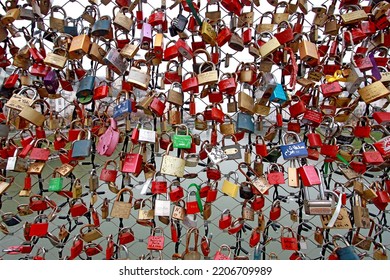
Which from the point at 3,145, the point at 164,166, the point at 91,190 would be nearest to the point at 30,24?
the point at 3,145

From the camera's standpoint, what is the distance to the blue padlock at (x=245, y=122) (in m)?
0.97

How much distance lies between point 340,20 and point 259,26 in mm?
296

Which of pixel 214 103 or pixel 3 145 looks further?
pixel 3 145

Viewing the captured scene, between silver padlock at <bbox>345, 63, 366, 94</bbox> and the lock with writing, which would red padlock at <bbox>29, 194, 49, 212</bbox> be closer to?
the lock with writing

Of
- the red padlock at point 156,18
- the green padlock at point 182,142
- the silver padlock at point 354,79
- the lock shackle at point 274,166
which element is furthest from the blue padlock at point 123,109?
the silver padlock at point 354,79

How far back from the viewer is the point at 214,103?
1027 millimetres

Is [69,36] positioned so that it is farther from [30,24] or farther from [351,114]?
[351,114]

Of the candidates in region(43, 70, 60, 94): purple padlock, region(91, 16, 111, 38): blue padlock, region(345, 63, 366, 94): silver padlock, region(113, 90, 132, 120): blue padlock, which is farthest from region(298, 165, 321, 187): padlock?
region(43, 70, 60, 94): purple padlock

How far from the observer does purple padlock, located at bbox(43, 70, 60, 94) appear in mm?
1040

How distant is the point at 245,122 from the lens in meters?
0.98

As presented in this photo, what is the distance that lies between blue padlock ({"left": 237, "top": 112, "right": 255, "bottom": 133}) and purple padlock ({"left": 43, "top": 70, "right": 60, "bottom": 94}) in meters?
0.65

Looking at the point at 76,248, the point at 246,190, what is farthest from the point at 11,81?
the point at 246,190

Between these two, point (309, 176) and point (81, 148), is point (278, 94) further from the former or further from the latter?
point (81, 148)

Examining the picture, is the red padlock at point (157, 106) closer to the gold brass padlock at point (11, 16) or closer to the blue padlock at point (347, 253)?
the gold brass padlock at point (11, 16)
